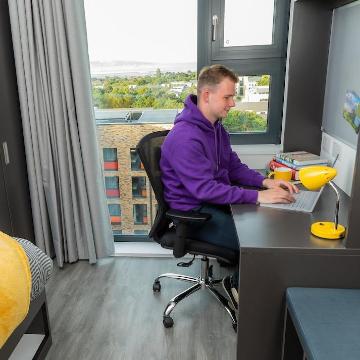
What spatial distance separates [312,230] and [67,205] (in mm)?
1635

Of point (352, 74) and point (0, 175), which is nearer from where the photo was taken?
point (352, 74)

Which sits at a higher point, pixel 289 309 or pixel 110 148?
pixel 110 148

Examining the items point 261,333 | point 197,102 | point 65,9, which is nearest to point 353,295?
point 261,333

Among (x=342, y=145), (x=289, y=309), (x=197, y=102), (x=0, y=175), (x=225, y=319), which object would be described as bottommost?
(x=225, y=319)

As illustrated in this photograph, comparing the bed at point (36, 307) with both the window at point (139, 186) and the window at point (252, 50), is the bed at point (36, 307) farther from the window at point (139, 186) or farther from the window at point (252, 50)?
the window at point (252, 50)

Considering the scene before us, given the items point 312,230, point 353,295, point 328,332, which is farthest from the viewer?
point 312,230

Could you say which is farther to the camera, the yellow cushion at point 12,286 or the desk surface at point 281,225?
the desk surface at point 281,225

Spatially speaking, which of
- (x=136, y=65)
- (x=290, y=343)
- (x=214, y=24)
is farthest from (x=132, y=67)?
(x=290, y=343)

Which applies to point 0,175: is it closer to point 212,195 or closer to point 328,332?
point 212,195

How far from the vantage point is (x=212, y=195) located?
162 centimetres

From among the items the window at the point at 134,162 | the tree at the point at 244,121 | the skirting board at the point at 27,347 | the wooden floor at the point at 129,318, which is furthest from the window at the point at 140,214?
the skirting board at the point at 27,347

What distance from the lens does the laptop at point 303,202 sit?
59.8 inches

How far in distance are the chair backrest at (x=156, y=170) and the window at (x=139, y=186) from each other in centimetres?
94

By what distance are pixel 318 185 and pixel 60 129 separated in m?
1.60
